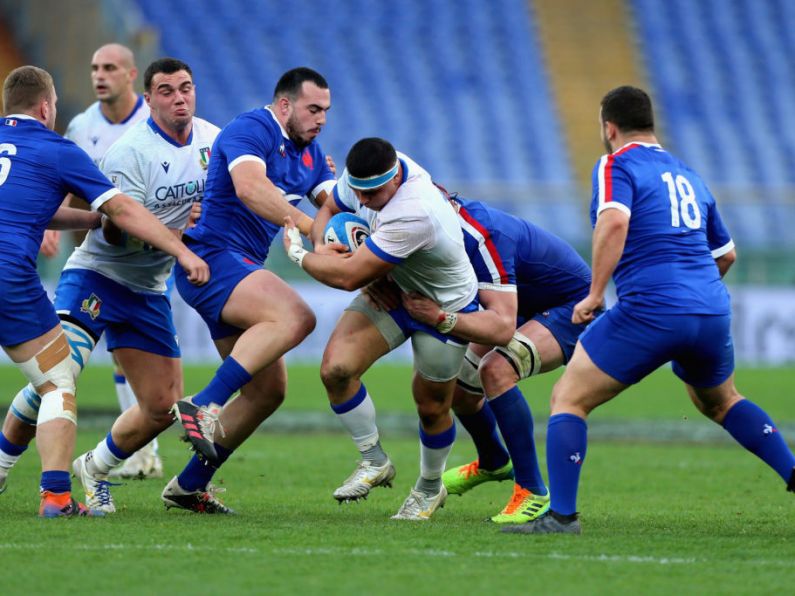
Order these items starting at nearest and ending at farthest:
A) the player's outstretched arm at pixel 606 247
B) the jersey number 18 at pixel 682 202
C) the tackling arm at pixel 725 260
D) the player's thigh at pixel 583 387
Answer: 1. the player's outstretched arm at pixel 606 247
2. the player's thigh at pixel 583 387
3. the jersey number 18 at pixel 682 202
4. the tackling arm at pixel 725 260

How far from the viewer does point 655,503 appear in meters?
9.16

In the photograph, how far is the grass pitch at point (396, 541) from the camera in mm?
5766

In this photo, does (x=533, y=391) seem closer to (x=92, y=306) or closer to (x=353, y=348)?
(x=92, y=306)

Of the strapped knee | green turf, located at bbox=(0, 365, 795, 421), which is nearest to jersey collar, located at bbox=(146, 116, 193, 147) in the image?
the strapped knee

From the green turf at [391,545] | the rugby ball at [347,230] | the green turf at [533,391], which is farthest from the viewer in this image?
the green turf at [533,391]

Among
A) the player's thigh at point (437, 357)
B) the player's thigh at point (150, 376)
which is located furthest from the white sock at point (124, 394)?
the player's thigh at point (437, 357)

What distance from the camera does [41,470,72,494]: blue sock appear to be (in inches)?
299

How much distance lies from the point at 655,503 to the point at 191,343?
13.5 m

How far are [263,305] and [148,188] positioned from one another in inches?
49.1

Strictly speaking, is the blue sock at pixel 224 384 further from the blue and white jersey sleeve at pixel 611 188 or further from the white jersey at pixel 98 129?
the white jersey at pixel 98 129

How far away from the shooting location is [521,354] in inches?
326

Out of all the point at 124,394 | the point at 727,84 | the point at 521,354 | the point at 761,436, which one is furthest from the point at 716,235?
the point at 727,84

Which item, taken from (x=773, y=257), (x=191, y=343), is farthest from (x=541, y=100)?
→ (x=191, y=343)

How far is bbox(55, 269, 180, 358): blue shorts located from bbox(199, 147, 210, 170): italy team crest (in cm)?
89
